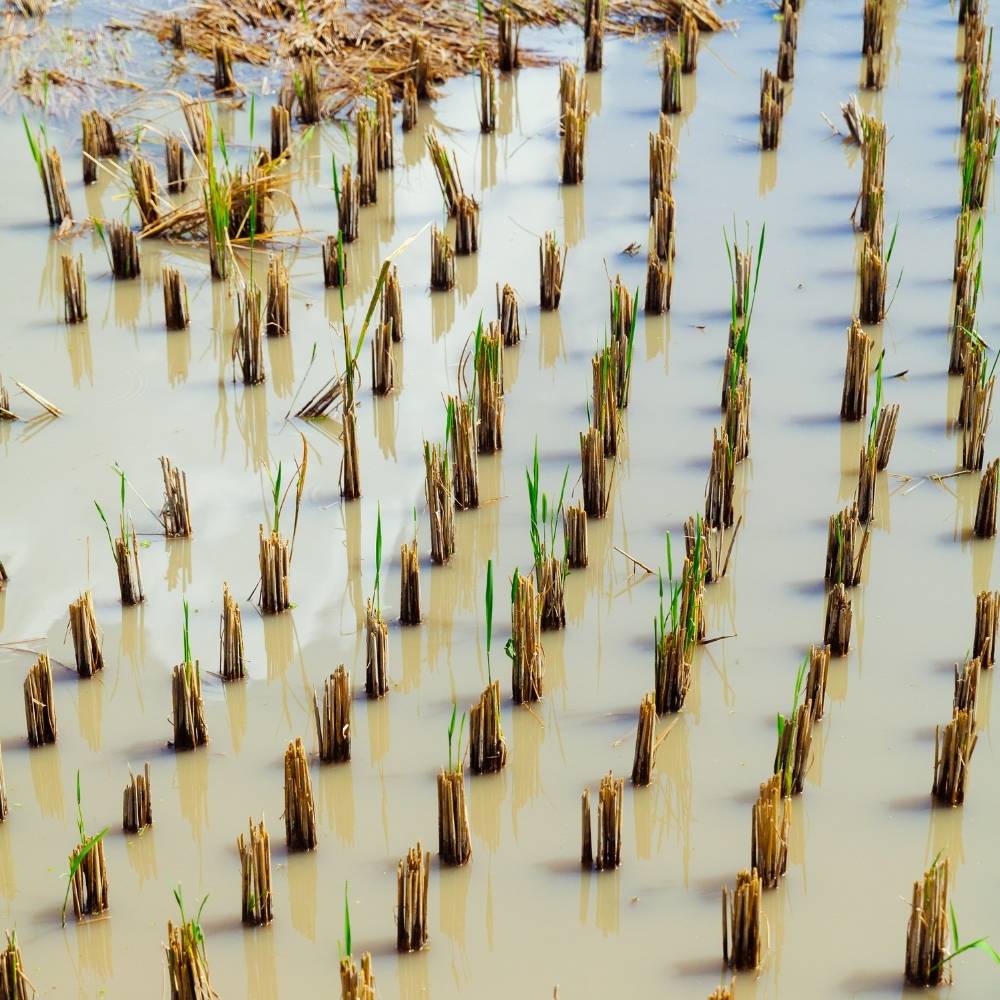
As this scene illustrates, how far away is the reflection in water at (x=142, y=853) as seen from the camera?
12.1ft

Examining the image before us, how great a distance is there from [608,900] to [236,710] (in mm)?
1179

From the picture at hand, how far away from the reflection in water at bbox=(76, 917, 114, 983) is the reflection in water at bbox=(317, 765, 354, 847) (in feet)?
1.95

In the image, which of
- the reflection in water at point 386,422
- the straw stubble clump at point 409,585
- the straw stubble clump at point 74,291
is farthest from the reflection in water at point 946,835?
the straw stubble clump at point 74,291

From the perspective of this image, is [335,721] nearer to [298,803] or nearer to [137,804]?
[298,803]

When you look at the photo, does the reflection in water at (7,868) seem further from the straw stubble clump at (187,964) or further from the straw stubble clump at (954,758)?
the straw stubble clump at (954,758)

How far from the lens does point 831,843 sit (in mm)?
3768

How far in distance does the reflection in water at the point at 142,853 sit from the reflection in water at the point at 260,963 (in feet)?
1.00

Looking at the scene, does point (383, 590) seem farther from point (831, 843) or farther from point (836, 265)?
point (836, 265)

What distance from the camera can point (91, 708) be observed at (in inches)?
165

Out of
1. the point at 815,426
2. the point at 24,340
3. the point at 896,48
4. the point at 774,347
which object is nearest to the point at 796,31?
the point at 896,48

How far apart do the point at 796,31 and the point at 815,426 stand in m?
3.84

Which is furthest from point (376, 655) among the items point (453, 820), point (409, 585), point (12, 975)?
point (12, 975)

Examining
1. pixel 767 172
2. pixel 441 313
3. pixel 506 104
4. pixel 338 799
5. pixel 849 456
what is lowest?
pixel 338 799

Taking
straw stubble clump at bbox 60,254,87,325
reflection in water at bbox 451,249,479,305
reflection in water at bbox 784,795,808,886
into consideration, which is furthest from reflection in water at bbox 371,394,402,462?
reflection in water at bbox 784,795,808,886
